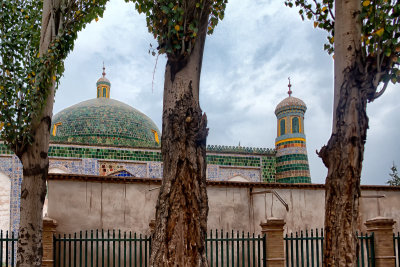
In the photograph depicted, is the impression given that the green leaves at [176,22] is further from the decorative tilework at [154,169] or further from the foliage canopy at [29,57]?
the decorative tilework at [154,169]

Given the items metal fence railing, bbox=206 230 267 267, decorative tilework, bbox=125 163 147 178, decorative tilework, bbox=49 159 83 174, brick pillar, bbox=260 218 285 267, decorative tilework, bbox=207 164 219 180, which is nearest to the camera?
metal fence railing, bbox=206 230 267 267

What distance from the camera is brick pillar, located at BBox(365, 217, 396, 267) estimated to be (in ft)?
28.9

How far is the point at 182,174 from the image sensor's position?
5.33m

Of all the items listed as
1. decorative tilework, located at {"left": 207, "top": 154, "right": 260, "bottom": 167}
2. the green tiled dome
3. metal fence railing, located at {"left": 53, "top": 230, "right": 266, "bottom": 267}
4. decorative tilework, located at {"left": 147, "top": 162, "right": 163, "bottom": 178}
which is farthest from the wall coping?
the green tiled dome

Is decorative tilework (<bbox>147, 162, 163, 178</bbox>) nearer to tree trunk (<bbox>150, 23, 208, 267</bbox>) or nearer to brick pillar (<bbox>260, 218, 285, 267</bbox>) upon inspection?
brick pillar (<bbox>260, 218, 285, 267</bbox>)

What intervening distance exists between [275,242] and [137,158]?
9.50 meters

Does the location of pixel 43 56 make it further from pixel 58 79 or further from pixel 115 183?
pixel 115 183

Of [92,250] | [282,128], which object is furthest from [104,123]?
[92,250]

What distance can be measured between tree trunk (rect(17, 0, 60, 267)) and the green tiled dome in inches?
507

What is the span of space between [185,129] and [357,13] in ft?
8.73

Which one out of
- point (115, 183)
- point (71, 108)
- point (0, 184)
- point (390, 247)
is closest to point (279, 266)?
point (390, 247)

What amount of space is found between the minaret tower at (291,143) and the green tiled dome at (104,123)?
5083mm

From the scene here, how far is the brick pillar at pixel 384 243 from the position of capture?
28.9 feet

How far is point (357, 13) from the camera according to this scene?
20.0 ft
